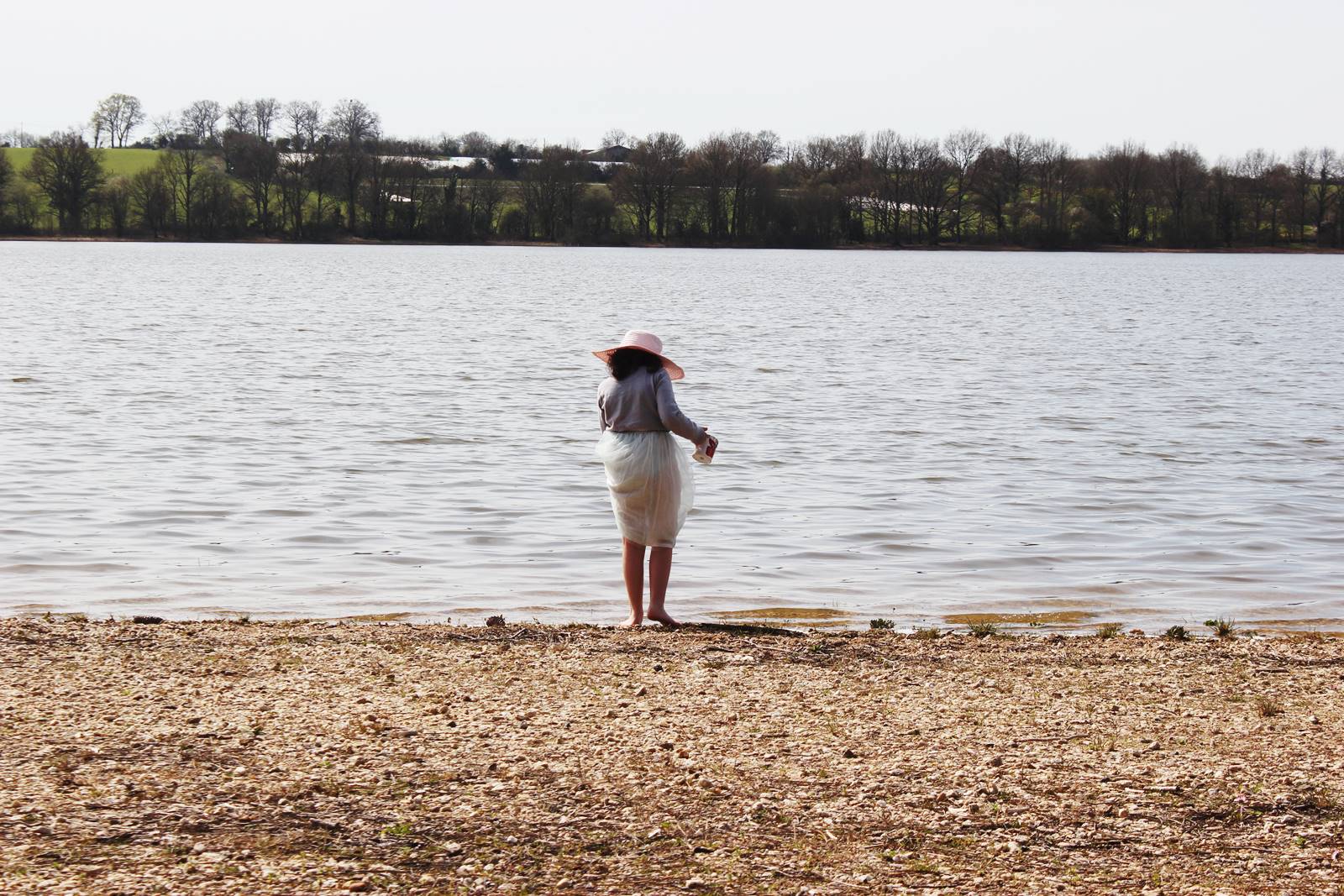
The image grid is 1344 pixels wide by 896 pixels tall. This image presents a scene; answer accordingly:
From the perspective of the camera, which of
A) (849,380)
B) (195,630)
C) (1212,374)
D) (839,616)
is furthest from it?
(1212,374)

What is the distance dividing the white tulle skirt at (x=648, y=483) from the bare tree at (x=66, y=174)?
126268 millimetres

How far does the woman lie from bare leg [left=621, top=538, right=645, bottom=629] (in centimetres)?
1

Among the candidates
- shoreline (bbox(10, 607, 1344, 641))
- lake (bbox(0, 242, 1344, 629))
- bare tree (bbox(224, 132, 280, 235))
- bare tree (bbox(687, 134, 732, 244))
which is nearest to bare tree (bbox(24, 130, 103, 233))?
bare tree (bbox(224, 132, 280, 235))

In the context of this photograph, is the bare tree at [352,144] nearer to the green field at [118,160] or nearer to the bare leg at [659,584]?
the green field at [118,160]

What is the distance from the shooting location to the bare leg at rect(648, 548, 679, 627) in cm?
944

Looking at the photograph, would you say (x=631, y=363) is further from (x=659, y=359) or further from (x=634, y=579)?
(x=634, y=579)

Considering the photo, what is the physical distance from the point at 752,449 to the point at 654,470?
10.3 metres

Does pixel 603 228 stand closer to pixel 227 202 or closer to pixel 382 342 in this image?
pixel 227 202

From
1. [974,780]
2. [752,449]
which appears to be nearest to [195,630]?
[974,780]

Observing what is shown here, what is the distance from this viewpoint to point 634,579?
31.0 feet

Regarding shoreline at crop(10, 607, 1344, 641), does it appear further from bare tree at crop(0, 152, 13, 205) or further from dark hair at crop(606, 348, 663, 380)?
bare tree at crop(0, 152, 13, 205)

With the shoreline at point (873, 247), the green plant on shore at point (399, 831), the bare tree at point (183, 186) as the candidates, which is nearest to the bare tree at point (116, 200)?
the bare tree at point (183, 186)

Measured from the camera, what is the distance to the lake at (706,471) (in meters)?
11.2

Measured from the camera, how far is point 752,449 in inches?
762
